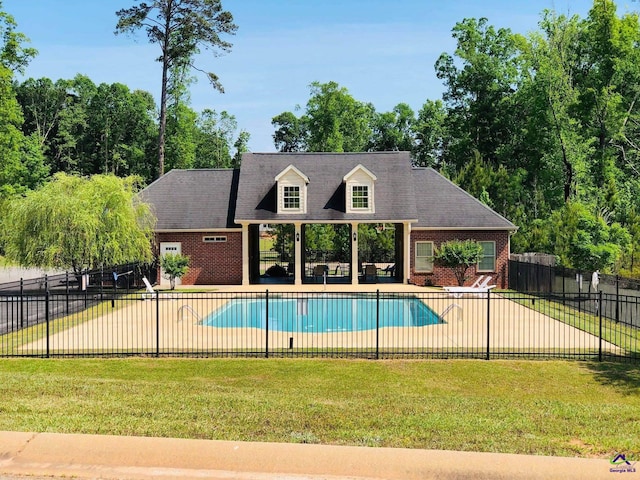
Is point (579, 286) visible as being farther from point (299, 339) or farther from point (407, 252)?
point (407, 252)

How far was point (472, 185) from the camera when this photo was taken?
40.7 metres

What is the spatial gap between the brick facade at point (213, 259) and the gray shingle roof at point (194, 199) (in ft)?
2.24

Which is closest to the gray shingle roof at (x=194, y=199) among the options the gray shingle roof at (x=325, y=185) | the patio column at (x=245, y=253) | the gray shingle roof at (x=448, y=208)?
the patio column at (x=245, y=253)

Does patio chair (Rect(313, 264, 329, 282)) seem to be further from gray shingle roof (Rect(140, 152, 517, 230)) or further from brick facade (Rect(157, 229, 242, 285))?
brick facade (Rect(157, 229, 242, 285))

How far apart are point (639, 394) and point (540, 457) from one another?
5.33 m

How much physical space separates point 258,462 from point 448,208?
90.2 feet

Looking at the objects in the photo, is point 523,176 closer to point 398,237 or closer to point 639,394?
point 398,237

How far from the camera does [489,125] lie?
5247 centimetres

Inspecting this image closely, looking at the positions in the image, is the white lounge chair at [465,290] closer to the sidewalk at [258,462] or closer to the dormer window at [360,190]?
the dormer window at [360,190]

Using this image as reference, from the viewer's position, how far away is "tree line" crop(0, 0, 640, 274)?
3769 cm

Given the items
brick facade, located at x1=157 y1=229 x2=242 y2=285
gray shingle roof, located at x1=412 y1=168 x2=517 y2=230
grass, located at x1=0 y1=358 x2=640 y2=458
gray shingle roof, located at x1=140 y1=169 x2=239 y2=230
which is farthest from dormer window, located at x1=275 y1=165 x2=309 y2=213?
grass, located at x1=0 y1=358 x2=640 y2=458

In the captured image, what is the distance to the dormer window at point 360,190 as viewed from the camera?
31.5 m

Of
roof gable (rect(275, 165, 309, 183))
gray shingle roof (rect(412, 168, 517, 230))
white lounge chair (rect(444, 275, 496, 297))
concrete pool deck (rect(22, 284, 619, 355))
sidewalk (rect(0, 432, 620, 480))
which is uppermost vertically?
roof gable (rect(275, 165, 309, 183))

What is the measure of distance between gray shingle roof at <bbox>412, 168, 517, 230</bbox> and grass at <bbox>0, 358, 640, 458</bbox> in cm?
1882
